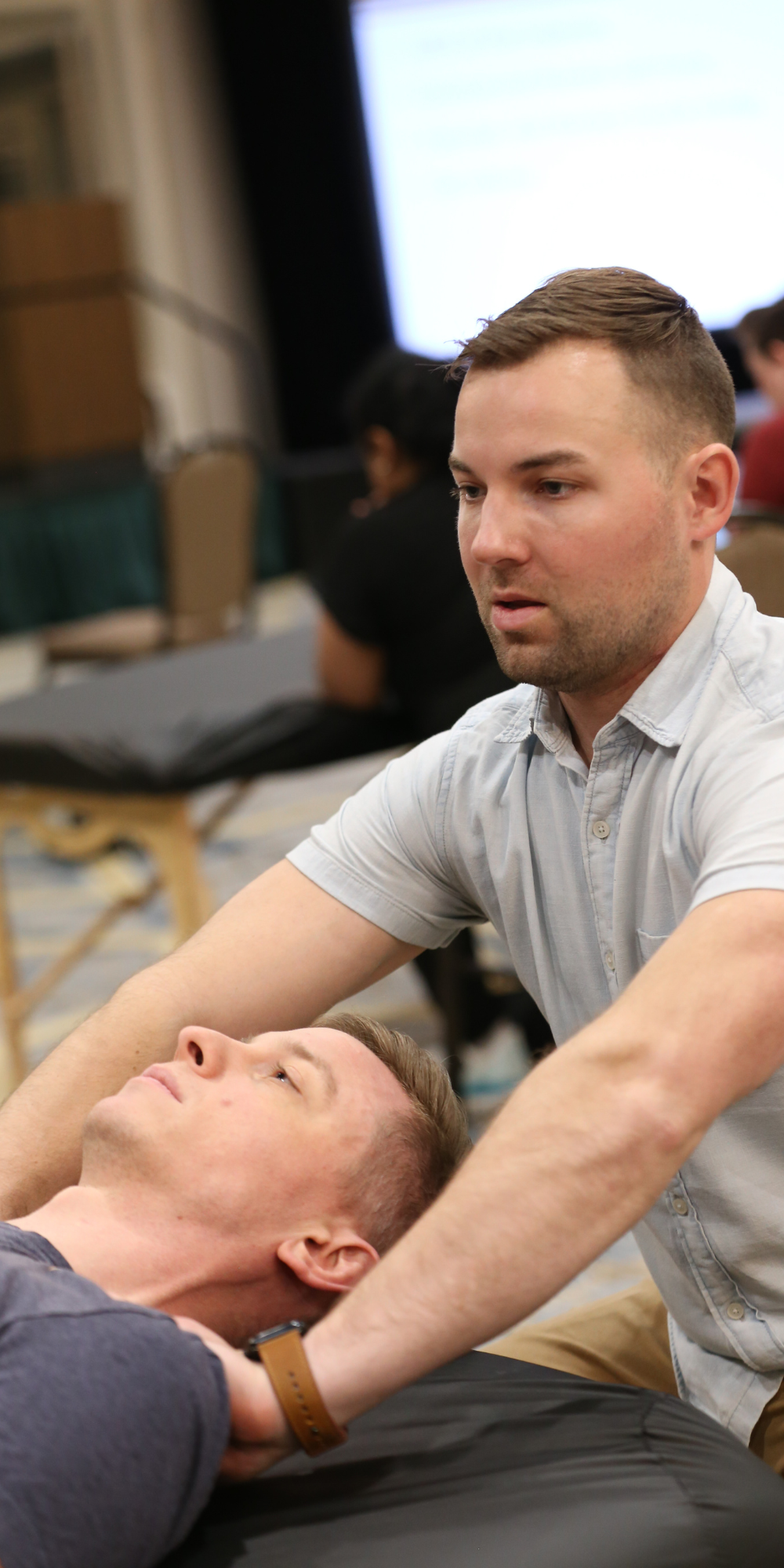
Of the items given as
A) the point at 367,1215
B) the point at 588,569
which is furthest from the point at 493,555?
the point at 367,1215

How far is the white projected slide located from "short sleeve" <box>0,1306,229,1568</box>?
6591 millimetres

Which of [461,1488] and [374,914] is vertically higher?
[374,914]

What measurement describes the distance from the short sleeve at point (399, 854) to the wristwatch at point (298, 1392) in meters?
0.46

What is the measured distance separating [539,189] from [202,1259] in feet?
24.4

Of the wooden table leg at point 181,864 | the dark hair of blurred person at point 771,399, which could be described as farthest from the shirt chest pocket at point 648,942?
the dark hair of blurred person at point 771,399

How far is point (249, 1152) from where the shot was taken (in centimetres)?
110

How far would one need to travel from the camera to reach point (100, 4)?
8.20 m

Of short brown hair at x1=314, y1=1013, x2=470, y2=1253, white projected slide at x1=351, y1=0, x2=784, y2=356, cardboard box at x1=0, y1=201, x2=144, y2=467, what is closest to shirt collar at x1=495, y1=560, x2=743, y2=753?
short brown hair at x1=314, y1=1013, x2=470, y2=1253

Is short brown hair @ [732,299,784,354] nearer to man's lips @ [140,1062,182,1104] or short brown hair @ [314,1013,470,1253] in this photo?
short brown hair @ [314,1013,470,1253]

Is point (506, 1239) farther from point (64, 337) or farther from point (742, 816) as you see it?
point (64, 337)

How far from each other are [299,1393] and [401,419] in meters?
1.89

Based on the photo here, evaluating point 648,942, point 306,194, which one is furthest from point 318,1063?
point 306,194

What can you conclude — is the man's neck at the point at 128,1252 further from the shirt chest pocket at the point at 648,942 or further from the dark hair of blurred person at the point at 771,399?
the dark hair of blurred person at the point at 771,399

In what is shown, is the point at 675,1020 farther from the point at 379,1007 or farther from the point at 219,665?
the point at 379,1007
